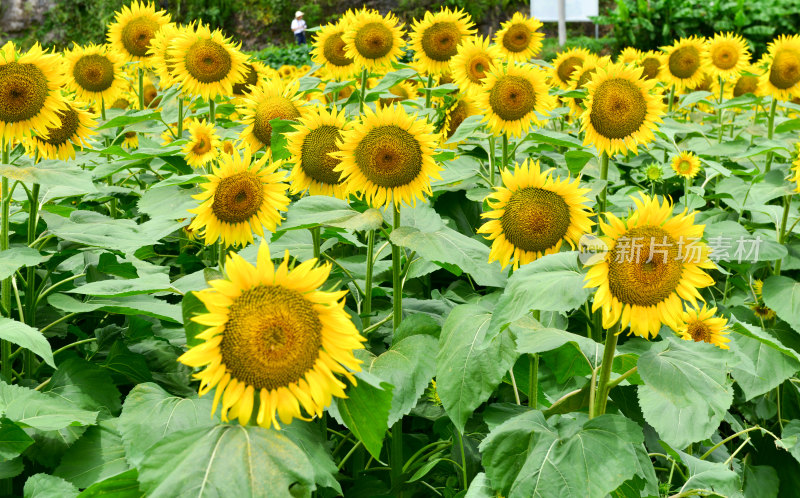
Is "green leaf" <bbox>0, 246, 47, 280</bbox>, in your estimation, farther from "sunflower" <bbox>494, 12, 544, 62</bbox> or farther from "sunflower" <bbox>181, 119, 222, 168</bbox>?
"sunflower" <bbox>494, 12, 544, 62</bbox>

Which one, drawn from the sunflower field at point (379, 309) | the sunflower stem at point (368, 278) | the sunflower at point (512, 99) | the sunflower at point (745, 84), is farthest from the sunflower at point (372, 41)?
the sunflower at point (745, 84)

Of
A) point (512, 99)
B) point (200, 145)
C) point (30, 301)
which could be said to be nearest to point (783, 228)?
point (512, 99)

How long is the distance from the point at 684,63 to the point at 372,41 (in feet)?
8.00

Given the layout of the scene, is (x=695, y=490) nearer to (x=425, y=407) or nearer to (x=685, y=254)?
(x=685, y=254)

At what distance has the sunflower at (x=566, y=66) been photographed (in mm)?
4934

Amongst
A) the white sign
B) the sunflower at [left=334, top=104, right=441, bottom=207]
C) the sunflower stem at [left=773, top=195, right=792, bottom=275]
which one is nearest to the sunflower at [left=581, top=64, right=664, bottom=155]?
the sunflower stem at [left=773, top=195, right=792, bottom=275]

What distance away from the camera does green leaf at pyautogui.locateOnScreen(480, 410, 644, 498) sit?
175cm

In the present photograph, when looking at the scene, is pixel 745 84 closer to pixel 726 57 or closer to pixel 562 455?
pixel 726 57

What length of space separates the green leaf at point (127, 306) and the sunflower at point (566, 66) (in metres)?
3.34

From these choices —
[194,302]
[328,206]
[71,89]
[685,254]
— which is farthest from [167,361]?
[71,89]

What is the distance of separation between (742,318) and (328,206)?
215cm

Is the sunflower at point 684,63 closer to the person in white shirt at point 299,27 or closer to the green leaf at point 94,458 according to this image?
the green leaf at point 94,458

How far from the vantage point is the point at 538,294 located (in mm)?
1775

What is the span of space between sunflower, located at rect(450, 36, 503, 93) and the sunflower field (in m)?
0.01
